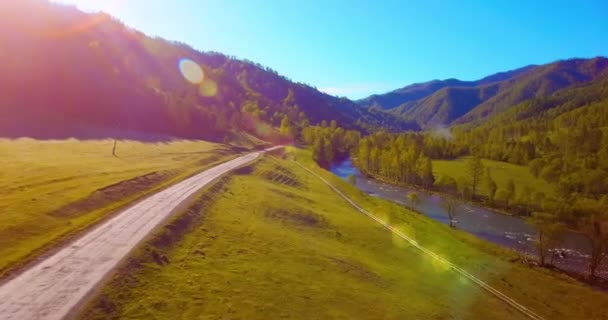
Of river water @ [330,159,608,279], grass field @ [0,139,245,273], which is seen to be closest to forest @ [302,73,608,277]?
river water @ [330,159,608,279]

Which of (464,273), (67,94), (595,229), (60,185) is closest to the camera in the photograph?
(60,185)

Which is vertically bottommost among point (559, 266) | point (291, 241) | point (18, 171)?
point (559, 266)

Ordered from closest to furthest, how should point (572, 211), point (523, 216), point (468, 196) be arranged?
point (572, 211) → point (523, 216) → point (468, 196)

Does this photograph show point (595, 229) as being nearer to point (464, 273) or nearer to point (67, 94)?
point (464, 273)

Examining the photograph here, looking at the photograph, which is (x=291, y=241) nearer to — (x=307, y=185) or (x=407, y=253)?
(x=407, y=253)

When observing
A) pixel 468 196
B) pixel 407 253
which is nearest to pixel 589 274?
pixel 407 253

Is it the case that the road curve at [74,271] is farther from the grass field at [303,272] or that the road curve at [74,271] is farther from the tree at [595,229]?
the tree at [595,229]

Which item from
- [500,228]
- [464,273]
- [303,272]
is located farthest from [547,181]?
[303,272]
